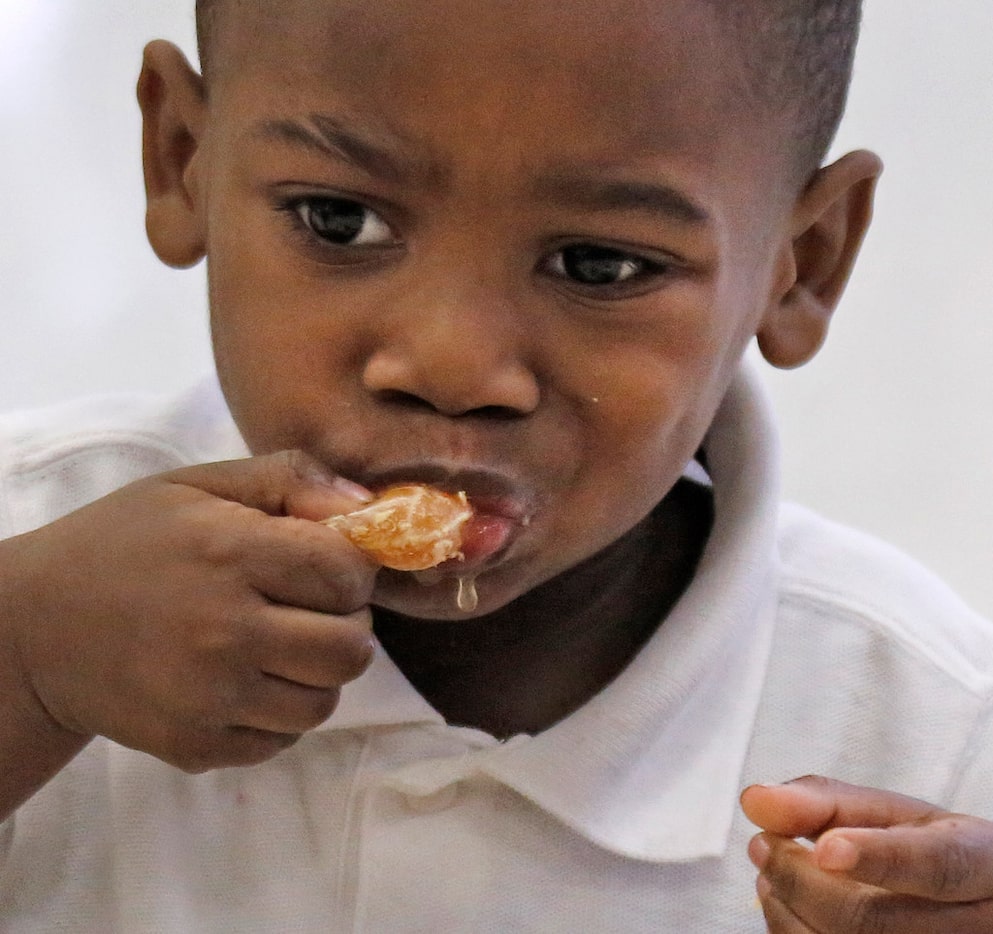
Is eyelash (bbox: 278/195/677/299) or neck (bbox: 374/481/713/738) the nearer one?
eyelash (bbox: 278/195/677/299)

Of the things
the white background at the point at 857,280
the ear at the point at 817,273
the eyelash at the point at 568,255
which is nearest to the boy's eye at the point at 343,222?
the eyelash at the point at 568,255

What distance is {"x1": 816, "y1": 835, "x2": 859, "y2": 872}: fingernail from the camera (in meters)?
0.49

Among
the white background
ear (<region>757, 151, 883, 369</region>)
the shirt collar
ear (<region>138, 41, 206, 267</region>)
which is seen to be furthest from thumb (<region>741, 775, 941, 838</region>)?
the white background

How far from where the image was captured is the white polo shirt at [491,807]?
62 cm

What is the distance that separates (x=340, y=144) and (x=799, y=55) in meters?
0.19

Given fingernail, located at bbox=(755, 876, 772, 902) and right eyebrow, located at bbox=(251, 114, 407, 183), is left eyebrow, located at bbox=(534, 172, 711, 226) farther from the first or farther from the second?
fingernail, located at bbox=(755, 876, 772, 902)

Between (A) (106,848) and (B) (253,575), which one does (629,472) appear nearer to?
(B) (253,575)

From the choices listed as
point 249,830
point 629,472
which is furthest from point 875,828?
point 249,830

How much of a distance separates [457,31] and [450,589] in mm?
201

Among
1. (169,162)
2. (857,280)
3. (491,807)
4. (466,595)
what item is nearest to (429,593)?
(466,595)

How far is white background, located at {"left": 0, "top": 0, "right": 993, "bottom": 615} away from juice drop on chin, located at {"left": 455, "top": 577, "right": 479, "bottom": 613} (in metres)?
0.62

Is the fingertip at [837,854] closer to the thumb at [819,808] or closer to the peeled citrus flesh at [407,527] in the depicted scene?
the thumb at [819,808]

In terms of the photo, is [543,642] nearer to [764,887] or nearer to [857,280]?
[764,887]

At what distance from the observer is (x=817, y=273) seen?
67cm
